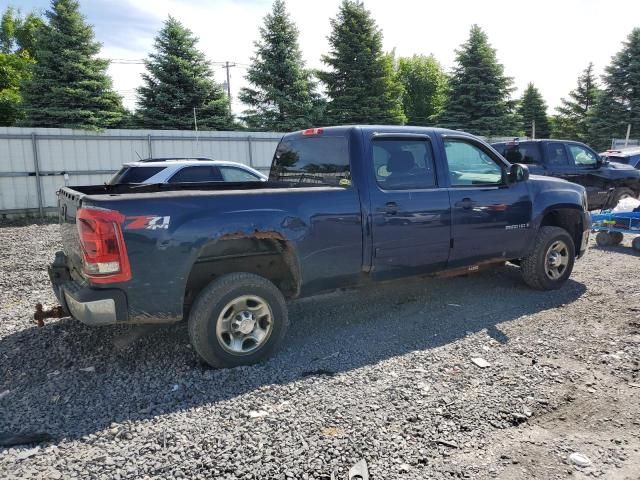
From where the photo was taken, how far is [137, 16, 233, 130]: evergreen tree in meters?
21.0

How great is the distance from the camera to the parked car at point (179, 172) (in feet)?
27.3

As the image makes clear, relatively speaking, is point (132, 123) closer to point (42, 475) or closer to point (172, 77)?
point (172, 77)

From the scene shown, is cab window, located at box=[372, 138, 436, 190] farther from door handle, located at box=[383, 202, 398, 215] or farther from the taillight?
the taillight

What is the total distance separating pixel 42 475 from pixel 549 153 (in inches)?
444

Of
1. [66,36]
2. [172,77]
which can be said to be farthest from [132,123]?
[66,36]

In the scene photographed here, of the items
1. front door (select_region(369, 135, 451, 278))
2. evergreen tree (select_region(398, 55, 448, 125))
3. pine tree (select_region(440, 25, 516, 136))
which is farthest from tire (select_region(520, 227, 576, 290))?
evergreen tree (select_region(398, 55, 448, 125))

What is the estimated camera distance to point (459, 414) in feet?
10.4

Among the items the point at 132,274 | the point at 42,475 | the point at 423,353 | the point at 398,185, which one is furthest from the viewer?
the point at 398,185

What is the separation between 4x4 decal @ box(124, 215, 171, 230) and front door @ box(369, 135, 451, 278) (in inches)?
74.1

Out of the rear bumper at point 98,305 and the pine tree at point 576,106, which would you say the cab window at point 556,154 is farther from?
the pine tree at point 576,106

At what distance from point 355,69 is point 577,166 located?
1685 cm

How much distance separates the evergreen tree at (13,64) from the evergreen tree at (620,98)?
34462mm

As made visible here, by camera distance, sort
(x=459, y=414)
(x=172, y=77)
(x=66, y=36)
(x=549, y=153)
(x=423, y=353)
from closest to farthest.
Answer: (x=459, y=414), (x=423, y=353), (x=549, y=153), (x=66, y=36), (x=172, y=77)

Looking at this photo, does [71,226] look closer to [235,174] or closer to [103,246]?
[103,246]
